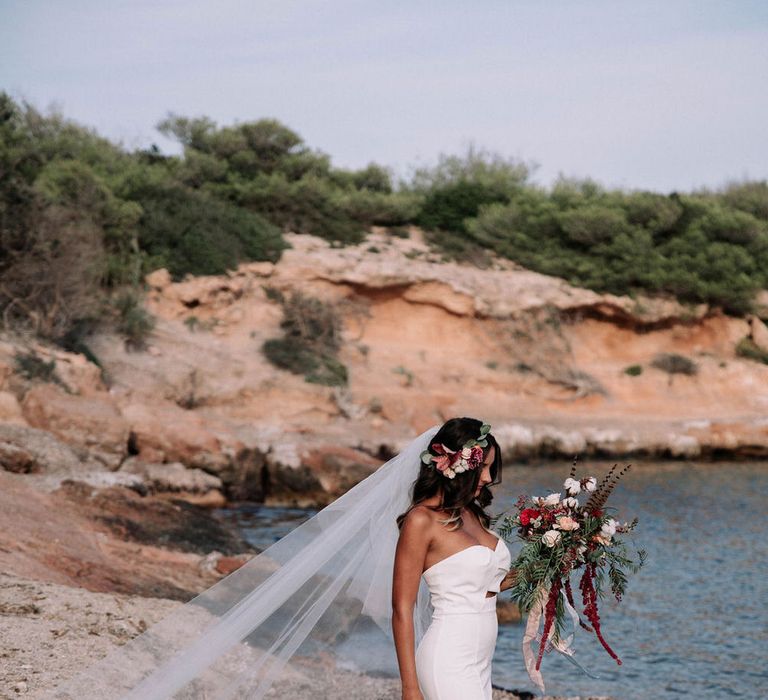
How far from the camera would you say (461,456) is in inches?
163

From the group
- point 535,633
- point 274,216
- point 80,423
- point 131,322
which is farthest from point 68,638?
point 274,216

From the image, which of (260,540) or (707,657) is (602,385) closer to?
(260,540)

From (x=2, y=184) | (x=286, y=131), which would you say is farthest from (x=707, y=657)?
(x=286, y=131)

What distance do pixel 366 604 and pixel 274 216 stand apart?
108ft

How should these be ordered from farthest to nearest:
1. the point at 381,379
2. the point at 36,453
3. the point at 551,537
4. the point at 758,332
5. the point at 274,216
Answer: the point at 274,216 < the point at 758,332 < the point at 381,379 < the point at 36,453 < the point at 551,537

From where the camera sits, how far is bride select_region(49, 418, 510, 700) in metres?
4.12

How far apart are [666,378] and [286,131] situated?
1897 centimetres

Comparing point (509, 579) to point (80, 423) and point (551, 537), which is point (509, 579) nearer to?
point (551, 537)

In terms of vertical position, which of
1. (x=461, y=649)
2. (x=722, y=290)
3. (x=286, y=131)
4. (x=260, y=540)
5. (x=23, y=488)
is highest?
(x=286, y=131)

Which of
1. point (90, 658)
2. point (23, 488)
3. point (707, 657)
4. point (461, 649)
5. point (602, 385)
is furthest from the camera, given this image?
point (602, 385)

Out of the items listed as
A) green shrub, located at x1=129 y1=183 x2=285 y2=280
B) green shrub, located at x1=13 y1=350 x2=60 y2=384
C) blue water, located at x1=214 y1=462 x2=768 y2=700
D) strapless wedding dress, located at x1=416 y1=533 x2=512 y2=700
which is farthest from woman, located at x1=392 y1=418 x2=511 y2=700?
green shrub, located at x1=129 y1=183 x2=285 y2=280

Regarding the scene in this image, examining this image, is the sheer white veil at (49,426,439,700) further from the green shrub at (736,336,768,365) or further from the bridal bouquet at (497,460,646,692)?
the green shrub at (736,336,768,365)

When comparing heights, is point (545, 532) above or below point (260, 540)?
above

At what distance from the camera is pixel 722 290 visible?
35.6 m
